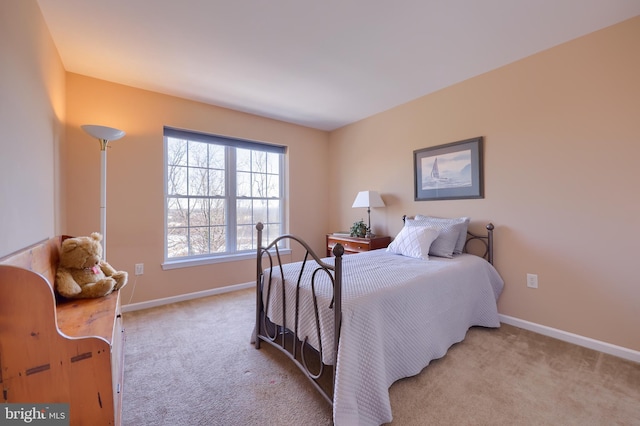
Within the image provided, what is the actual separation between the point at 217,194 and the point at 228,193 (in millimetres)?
147


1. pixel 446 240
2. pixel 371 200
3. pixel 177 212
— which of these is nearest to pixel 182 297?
pixel 177 212

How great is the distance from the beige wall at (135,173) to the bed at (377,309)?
1637mm

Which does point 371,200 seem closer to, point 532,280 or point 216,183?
point 532,280

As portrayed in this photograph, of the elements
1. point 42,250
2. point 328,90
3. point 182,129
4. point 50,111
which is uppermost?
point 328,90

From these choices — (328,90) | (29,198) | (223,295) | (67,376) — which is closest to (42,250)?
(29,198)

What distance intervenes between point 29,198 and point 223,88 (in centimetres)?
200

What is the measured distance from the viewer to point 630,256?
194 cm

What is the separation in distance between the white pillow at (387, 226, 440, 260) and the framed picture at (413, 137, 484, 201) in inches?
25.1

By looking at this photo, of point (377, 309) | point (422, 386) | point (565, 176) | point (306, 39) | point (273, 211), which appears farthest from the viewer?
point (273, 211)

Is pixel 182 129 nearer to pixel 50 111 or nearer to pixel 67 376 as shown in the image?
pixel 50 111

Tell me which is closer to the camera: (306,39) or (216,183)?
(306,39)

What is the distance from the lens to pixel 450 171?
295 cm

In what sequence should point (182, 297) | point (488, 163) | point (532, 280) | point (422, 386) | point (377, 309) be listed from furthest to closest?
1. point (182, 297)
2. point (488, 163)
3. point (532, 280)
4. point (422, 386)
5. point (377, 309)

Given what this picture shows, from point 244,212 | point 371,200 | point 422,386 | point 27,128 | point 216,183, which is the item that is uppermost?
point 27,128
